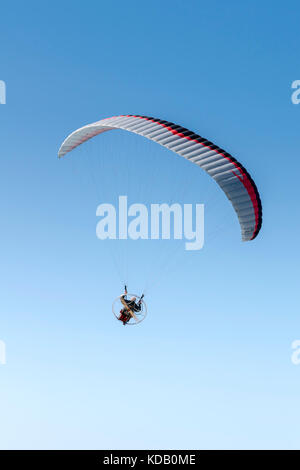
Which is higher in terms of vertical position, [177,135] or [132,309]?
[177,135]

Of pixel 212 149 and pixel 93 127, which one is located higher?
pixel 93 127

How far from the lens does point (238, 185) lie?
2517 centimetres

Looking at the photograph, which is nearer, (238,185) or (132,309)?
(238,185)
